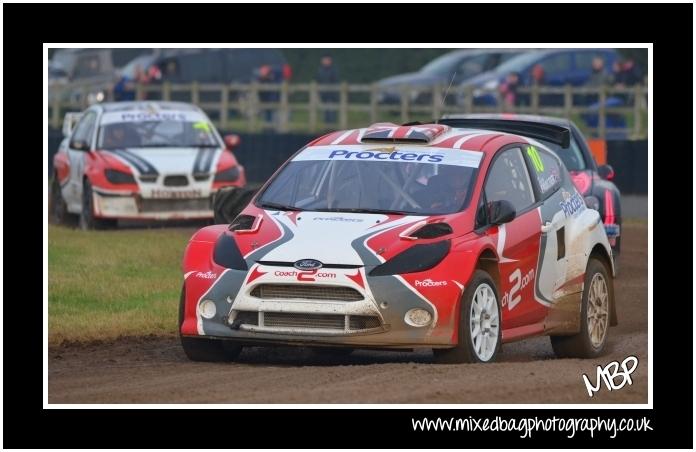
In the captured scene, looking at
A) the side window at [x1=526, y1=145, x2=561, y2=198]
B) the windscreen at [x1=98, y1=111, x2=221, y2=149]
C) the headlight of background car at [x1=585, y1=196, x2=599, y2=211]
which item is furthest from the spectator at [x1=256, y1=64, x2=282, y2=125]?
the side window at [x1=526, y1=145, x2=561, y2=198]

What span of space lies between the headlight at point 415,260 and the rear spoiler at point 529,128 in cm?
291

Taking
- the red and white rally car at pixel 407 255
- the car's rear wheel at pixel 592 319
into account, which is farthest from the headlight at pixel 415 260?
the car's rear wheel at pixel 592 319

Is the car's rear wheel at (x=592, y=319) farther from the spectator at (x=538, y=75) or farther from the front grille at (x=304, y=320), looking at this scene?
the spectator at (x=538, y=75)

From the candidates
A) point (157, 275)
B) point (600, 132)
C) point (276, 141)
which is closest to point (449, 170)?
point (157, 275)

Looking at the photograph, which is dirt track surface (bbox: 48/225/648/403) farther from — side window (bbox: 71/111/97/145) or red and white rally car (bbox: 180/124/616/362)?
side window (bbox: 71/111/97/145)

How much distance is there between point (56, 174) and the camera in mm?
22484

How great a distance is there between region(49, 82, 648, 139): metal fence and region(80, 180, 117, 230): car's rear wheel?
11881 millimetres

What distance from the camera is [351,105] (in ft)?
115

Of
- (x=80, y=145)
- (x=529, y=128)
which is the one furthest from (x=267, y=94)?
(x=529, y=128)

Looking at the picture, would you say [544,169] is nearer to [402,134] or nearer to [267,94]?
[402,134]

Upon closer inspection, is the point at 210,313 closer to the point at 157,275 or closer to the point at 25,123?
the point at 25,123

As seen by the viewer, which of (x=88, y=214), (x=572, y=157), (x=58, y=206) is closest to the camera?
(x=572, y=157)

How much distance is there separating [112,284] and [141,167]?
19.4 ft

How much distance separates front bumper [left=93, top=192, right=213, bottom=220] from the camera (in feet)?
67.4
